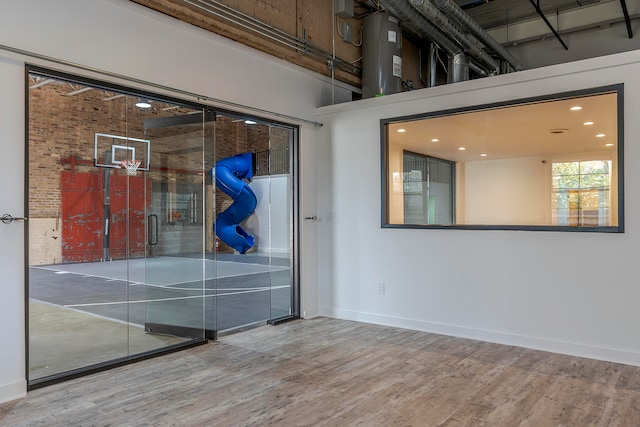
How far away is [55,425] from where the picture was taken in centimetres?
271

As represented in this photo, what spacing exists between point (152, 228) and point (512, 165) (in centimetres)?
364

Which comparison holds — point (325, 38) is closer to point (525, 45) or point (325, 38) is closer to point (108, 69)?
point (108, 69)

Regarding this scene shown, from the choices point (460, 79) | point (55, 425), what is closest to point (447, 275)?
point (460, 79)

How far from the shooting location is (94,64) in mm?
3559

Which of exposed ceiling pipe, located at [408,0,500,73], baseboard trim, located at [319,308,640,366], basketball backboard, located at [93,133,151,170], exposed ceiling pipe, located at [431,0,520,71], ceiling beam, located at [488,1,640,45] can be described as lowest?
baseboard trim, located at [319,308,640,366]

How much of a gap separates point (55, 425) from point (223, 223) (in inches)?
328

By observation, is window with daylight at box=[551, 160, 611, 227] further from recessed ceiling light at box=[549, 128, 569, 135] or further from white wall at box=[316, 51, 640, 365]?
recessed ceiling light at box=[549, 128, 569, 135]

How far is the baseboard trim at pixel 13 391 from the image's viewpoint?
305 centimetres

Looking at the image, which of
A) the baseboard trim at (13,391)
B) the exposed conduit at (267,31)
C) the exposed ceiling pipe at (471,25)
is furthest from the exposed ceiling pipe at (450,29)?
the baseboard trim at (13,391)

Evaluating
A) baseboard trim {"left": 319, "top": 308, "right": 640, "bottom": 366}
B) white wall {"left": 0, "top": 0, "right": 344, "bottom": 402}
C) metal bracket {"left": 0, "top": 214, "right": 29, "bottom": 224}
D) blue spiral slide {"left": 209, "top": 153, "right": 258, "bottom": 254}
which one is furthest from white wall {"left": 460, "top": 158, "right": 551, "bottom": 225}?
blue spiral slide {"left": 209, "top": 153, "right": 258, "bottom": 254}

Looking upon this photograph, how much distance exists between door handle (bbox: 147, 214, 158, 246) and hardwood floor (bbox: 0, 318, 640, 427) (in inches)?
49.0

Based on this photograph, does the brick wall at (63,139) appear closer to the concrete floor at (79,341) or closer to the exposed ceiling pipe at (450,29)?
the concrete floor at (79,341)

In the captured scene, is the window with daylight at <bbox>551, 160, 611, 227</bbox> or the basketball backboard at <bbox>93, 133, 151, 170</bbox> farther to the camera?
the basketball backboard at <bbox>93, 133, 151, 170</bbox>

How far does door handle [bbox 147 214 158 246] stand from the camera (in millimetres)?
4824
